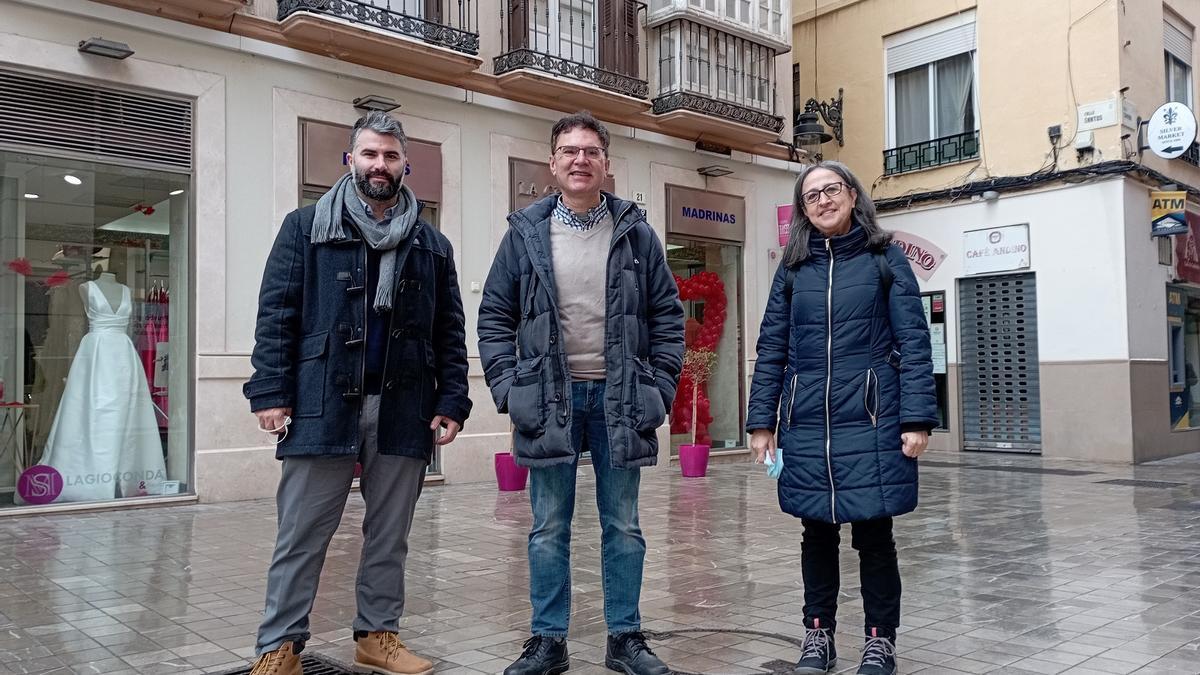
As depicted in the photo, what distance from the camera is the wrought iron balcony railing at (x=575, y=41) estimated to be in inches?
471

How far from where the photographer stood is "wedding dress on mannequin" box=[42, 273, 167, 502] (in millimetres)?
9023

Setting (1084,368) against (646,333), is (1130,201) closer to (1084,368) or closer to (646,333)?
(1084,368)

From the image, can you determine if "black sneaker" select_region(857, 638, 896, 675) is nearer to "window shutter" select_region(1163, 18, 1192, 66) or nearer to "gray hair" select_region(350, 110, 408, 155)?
"gray hair" select_region(350, 110, 408, 155)

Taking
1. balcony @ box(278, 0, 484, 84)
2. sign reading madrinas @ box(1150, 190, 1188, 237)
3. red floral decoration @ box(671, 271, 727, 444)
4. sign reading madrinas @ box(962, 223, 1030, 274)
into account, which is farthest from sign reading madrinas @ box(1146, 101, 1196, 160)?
balcony @ box(278, 0, 484, 84)

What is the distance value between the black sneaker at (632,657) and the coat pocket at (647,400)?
85cm

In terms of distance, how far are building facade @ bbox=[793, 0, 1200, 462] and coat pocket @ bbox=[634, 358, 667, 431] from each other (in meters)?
12.0

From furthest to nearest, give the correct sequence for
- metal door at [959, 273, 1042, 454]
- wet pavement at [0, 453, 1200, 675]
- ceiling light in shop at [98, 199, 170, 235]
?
metal door at [959, 273, 1042, 454] < ceiling light in shop at [98, 199, 170, 235] < wet pavement at [0, 453, 1200, 675]

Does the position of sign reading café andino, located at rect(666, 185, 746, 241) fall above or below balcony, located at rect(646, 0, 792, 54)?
below

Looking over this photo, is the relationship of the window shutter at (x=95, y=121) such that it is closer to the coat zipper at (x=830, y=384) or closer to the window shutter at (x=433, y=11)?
the window shutter at (x=433, y=11)

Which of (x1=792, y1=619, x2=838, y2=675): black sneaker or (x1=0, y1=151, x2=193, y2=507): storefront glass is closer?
(x1=792, y1=619, x2=838, y2=675): black sneaker

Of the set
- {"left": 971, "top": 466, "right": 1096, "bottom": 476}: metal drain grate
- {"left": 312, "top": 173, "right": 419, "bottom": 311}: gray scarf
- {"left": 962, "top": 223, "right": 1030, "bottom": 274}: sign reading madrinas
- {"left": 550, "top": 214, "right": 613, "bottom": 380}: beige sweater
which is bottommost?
{"left": 971, "top": 466, "right": 1096, "bottom": 476}: metal drain grate

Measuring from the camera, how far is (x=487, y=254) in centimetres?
1180

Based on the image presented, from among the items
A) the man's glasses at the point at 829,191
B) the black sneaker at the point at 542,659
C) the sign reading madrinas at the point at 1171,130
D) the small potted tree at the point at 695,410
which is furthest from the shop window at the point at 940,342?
the black sneaker at the point at 542,659

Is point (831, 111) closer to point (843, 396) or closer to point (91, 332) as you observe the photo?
point (91, 332)
